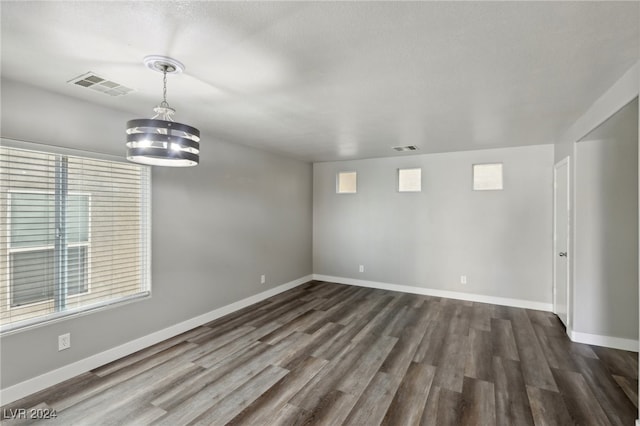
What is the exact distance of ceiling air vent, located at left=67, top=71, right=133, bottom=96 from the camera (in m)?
2.32

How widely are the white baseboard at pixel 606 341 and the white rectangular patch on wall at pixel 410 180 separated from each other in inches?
119

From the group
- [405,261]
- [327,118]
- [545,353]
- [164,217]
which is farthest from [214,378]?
[405,261]

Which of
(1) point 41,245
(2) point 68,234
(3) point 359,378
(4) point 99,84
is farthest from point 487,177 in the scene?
(1) point 41,245

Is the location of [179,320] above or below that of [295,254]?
below

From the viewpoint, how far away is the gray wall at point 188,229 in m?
2.50

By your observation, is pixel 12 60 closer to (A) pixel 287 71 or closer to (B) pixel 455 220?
(A) pixel 287 71

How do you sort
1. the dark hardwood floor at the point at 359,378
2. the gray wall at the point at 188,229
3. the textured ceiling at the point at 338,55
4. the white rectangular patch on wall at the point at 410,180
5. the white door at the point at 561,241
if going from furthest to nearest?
the white rectangular patch on wall at the point at 410,180
the white door at the point at 561,241
the gray wall at the point at 188,229
the dark hardwood floor at the point at 359,378
the textured ceiling at the point at 338,55

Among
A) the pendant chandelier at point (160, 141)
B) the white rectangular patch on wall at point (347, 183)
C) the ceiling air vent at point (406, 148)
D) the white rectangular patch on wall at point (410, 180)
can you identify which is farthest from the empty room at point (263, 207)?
the white rectangular patch on wall at point (347, 183)

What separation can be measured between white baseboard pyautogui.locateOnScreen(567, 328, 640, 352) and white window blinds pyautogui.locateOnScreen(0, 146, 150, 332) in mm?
5001

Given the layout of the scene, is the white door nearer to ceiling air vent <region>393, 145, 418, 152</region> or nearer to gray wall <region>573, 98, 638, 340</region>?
gray wall <region>573, 98, 638, 340</region>

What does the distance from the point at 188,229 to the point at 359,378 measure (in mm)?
2664

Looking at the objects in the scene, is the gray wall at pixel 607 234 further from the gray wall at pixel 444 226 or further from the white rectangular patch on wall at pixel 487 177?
the white rectangular patch on wall at pixel 487 177

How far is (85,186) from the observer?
2.81 metres

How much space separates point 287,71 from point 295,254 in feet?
13.9
